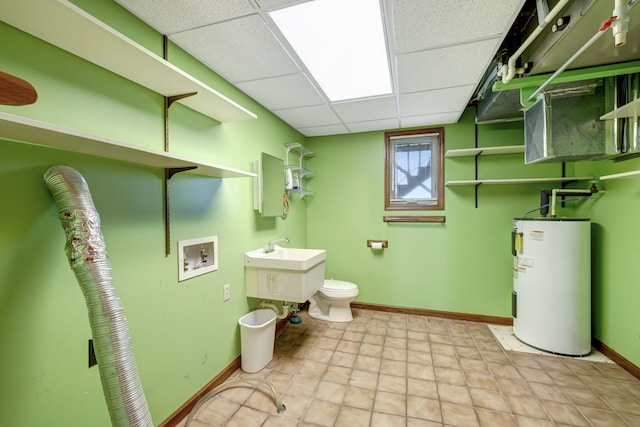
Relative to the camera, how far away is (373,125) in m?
3.06

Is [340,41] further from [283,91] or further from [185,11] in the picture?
[185,11]

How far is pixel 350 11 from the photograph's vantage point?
133 centimetres

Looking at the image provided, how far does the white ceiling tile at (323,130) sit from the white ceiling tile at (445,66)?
1108mm

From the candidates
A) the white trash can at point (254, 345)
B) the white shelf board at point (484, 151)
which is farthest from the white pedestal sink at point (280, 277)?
the white shelf board at point (484, 151)

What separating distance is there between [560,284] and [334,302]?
2.05 meters

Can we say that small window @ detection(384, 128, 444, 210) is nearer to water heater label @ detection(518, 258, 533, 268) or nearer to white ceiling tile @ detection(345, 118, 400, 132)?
white ceiling tile @ detection(345, 118, 400, 132)

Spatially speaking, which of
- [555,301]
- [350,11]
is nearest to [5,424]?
[350,11]

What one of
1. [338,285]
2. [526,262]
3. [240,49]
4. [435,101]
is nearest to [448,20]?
[435,101]

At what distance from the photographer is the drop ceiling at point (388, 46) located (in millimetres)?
1285

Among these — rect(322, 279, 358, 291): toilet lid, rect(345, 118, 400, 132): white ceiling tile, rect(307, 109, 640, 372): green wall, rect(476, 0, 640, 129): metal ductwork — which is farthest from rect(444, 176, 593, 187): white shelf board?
rect(322, 279, 358, 291): toilet lid

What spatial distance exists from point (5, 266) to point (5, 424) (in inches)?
21.9

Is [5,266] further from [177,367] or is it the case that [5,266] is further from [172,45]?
[172,45]

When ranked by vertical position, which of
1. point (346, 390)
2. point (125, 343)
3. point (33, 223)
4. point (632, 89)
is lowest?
point (346, 390)

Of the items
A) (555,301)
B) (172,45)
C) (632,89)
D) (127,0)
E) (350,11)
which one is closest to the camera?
(127,0)
